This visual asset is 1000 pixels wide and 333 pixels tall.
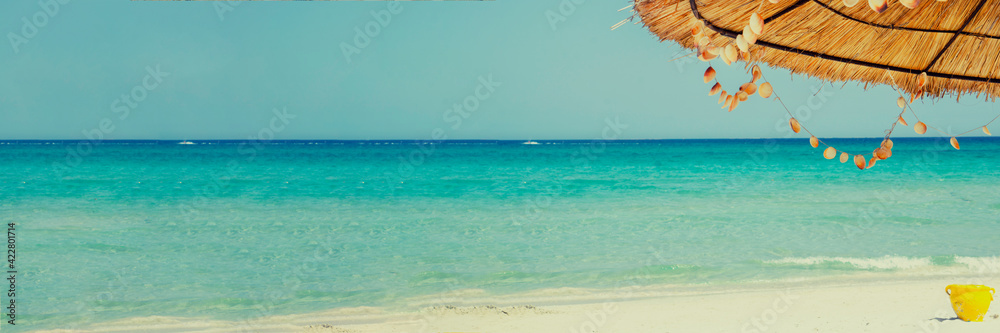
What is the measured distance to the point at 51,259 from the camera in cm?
630

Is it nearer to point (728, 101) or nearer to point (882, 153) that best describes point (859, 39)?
point (882, 153)

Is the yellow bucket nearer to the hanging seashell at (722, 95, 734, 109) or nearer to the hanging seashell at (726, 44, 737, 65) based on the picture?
the hanging seashell at (722, 95, 734, 109)

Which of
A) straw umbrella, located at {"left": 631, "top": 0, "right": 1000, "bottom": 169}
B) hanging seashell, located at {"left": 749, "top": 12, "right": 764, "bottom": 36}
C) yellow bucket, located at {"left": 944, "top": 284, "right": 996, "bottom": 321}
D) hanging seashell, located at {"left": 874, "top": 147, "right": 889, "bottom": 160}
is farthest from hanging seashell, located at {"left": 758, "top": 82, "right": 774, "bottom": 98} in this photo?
yellow bucket, located at {"left": 944, "top": 284, "right": 996, "bottom": 321}

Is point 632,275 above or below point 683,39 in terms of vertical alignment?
below

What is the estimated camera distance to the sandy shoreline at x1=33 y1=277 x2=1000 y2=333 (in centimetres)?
430

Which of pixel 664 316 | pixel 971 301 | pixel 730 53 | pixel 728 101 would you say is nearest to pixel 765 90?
pixel 728 101

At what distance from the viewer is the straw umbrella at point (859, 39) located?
1.42m

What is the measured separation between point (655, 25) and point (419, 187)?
1257 centimetres

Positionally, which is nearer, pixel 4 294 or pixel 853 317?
pixel 853 317

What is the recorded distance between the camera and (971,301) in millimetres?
3977

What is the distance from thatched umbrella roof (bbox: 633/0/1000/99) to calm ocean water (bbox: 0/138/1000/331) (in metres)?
3.83

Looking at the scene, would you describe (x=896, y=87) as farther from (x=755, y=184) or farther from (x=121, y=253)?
(x=755, y=184)

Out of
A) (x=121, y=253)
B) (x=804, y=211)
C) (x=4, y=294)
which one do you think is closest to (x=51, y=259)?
(x=121, y=253)

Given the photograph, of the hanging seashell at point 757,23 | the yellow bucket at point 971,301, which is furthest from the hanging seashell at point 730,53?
the yellow bucket at point 971,301
